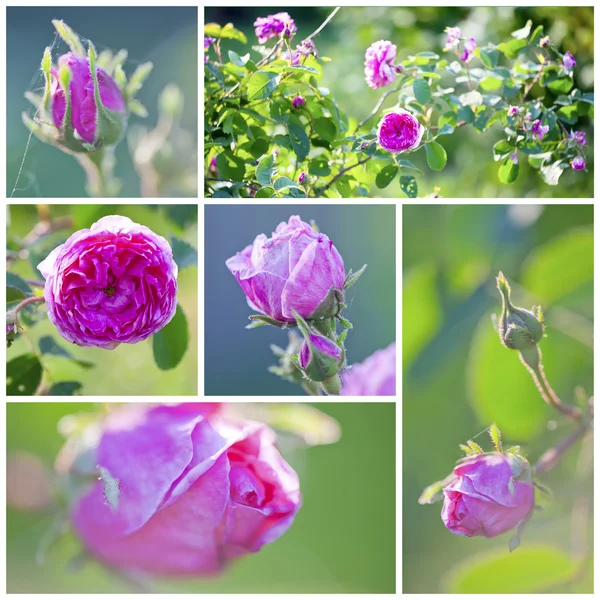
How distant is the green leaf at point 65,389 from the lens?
41.4 inches

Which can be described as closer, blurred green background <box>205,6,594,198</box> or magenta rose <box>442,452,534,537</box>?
magenta rose <box>442,452,534,537</box>

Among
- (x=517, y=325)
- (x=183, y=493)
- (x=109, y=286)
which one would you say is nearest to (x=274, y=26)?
(x=109, y=286)

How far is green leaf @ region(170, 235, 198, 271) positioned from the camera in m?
1.02

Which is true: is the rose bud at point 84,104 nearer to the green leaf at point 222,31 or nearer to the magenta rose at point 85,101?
the magenta rose at point 85,101

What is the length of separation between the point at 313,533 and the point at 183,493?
0.74 ft

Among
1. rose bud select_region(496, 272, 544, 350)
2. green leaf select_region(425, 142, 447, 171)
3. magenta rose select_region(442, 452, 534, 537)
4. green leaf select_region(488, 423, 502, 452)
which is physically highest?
green leaf select_region(425, 142, 447, 171)

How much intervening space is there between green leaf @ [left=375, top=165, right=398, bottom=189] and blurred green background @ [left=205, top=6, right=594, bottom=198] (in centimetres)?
8

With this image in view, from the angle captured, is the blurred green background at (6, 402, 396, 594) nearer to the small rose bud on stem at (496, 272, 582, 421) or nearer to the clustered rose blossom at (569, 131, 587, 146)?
the small rose bud on stem at (496, 272, 582, 421)

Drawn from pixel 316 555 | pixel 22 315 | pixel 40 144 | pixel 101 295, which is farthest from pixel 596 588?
pixel 40 144

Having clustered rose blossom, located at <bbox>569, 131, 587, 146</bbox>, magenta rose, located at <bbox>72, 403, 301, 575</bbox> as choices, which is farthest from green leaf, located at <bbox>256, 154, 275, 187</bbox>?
clustered rose blossom, located at <bbox>569, 131, 587, 146</bbox>

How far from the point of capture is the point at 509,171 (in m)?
1.08

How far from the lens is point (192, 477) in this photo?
984 millimetres

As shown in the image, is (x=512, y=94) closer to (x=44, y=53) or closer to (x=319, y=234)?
(x=319, y=234)

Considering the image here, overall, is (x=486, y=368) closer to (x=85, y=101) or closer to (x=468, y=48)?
(x=468, y=48)
